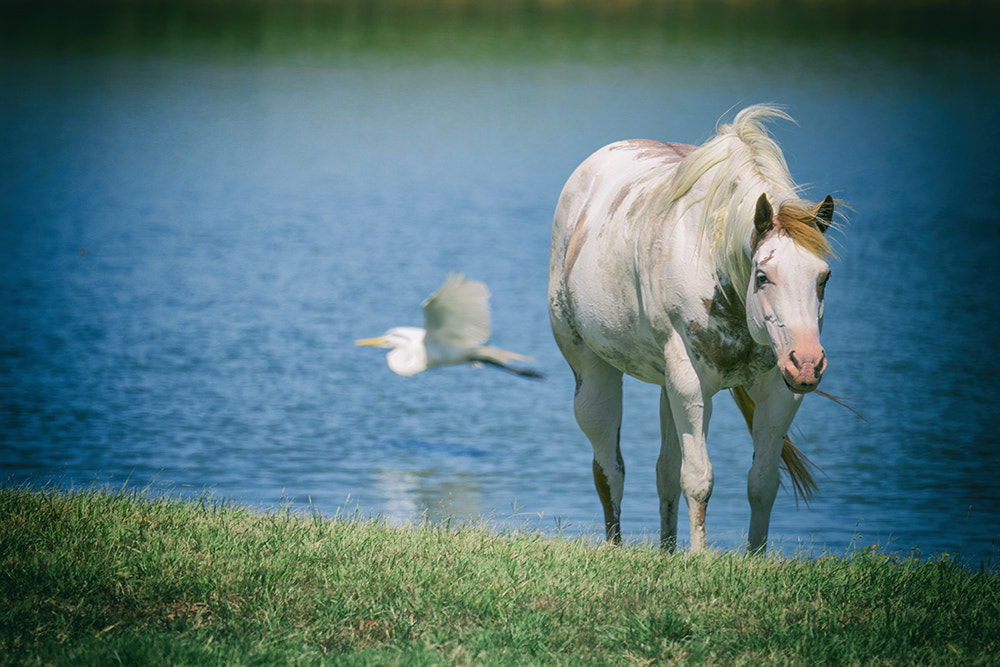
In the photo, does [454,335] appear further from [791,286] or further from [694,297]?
[791,286]

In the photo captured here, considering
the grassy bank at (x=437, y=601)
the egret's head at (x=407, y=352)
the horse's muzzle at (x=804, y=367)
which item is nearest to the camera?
the grassy bank at (x=437, y=601)

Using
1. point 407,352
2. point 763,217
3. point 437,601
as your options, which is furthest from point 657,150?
point 407,352

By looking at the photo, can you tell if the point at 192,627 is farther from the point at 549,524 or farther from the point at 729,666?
the point at 549,524

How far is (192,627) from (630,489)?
580cm

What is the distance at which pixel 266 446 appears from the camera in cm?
1121

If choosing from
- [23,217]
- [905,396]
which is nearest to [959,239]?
[905,396]

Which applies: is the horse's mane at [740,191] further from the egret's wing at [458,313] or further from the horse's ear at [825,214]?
the egret's wing at [458,313]

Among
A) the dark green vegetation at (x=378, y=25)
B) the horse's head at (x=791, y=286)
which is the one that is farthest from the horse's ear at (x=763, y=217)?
the dark green vegetation at (x=378, y=25)

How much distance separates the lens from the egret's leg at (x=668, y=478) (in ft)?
15.8

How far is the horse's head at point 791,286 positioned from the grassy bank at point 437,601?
0.77 m

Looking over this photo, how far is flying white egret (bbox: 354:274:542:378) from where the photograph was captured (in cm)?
1012

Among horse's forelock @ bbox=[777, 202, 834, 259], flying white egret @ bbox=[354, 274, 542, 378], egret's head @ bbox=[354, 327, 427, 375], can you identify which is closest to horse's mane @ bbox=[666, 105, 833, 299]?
horse's forelock @ bbox=[777, 202, 834, 259]

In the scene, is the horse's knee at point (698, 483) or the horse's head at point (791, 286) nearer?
the horse's head at point (791, 286)

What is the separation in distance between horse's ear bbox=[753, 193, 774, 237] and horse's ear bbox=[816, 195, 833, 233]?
16 centimetres
